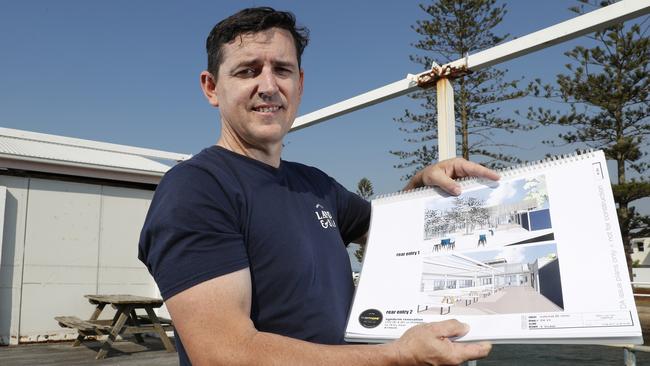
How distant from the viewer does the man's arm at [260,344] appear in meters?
1.04

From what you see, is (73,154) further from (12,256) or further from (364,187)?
(364,187)

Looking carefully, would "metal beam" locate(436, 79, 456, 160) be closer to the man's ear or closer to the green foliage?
the man's ear

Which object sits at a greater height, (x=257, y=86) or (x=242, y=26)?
(x=242, y=26)

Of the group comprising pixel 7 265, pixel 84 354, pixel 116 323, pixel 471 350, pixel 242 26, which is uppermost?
pixel 7 265

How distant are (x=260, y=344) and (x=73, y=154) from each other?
9.03 meters

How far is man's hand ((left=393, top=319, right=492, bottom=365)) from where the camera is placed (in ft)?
3.37

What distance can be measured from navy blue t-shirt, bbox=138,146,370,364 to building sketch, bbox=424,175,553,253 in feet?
0.92

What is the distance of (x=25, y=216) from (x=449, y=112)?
664 centimetres

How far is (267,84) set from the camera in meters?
1.41

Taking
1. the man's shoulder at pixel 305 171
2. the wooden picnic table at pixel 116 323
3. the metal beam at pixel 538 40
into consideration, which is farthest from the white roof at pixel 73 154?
the man's shoulder at pixel 305 171

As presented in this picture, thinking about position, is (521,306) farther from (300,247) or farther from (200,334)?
(200,334)

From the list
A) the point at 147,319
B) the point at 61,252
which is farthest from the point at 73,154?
the point at 147,319

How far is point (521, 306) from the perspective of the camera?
3.68 feet

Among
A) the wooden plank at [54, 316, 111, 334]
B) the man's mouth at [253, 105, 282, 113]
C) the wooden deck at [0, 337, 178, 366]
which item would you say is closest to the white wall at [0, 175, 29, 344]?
the wooden deck at [0, 337, 178, 366]
